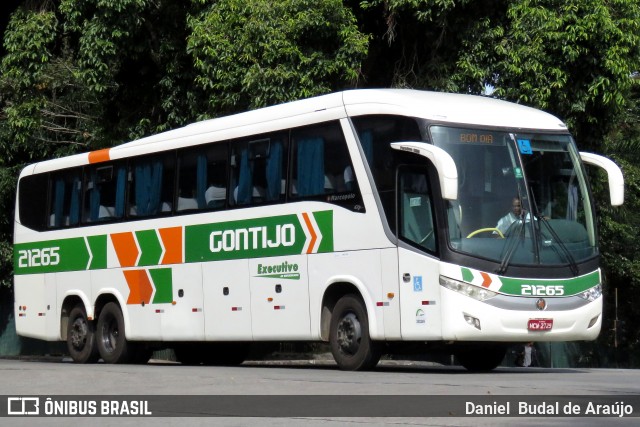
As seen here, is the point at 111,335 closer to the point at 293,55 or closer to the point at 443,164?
the point at 293,55

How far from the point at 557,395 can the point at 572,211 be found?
4.99 meters

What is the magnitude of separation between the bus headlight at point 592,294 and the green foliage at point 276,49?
7.80 metres

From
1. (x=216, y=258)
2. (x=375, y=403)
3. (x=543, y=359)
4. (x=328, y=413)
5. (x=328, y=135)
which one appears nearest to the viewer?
(x=328, y=413)

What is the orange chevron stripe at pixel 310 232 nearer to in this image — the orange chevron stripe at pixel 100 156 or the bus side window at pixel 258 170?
the bus side window at pixel 258 170

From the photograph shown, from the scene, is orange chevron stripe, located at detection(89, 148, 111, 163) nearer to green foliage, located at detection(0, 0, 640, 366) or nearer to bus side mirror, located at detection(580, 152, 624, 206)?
green foliage, located at detection(0, 0, 640, 366)

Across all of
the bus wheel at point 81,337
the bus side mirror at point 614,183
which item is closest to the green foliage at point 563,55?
the bus side mirror at point 614,183

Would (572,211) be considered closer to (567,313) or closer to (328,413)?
(567,313)

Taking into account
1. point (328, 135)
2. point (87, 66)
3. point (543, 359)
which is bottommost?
point (543, 359)

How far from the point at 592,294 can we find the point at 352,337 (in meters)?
2.93

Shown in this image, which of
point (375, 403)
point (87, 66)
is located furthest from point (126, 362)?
point (375, 403)

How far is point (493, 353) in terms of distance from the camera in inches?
708

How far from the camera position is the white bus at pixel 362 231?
15727 mm

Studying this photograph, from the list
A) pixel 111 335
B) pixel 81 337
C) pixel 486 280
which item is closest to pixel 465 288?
→ pixel 486 280

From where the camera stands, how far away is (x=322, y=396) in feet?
39.7
